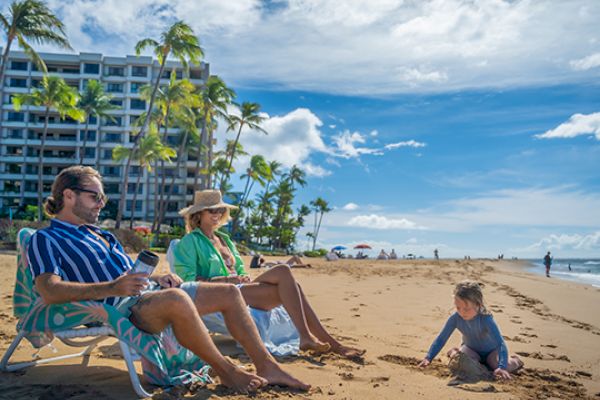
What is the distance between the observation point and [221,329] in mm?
3771

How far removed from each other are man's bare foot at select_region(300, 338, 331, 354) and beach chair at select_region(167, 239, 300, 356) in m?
0.18

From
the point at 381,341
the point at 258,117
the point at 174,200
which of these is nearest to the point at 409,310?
the point at 381,341

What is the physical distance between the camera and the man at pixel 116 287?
8.36ft

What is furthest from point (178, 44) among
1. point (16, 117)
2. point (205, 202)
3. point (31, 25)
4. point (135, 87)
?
point (16, 117)

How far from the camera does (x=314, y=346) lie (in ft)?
11.8

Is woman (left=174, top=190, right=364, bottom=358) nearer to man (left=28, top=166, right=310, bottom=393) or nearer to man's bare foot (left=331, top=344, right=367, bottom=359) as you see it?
man's bare foot (left=331, top=344, right=367, bottom=359)

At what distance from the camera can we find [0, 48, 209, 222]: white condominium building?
5172 cm

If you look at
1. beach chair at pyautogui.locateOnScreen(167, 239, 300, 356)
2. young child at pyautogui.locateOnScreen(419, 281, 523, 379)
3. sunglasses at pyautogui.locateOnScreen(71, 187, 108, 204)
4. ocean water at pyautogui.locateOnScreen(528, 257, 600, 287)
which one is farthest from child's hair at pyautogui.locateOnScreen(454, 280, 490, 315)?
ocean water at pyautogui.locateOnScreen(528, 257, 600, 287)

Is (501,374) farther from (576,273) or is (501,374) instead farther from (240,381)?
(576,273)

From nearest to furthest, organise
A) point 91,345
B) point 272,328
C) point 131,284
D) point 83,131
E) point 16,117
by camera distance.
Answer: point 131,284, point 91,345, point 272,328, point 16,117, point 83,131

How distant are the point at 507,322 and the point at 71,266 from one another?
5535 mm

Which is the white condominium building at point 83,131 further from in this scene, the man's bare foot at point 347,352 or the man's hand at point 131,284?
the man's hand at point 131,284

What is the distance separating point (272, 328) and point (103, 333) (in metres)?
1.58

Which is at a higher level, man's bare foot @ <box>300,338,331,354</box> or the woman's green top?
the woman's green top
